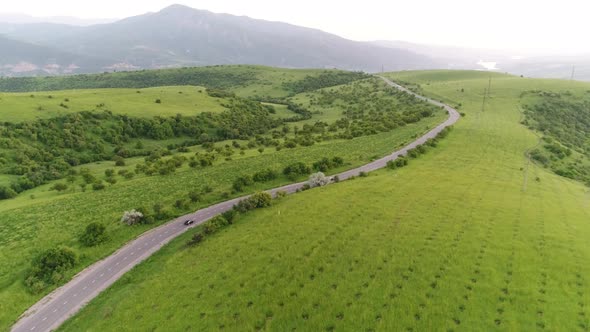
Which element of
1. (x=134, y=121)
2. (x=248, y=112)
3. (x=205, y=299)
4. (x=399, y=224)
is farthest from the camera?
(x=248, y=112)

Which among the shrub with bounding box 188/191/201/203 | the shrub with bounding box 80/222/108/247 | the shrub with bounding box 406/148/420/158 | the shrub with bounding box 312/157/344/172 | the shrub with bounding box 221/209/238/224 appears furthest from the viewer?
the shrub with bounding box 406/148/420/158

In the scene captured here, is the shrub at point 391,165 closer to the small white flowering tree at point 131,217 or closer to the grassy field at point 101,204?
the grassy field at point 101,204

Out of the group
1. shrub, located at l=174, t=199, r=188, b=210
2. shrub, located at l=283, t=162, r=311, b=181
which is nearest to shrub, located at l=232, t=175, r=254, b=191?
shrub, located at l=283, t=162, r=311, b=181

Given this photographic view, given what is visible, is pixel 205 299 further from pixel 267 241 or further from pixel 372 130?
pixel 372 130

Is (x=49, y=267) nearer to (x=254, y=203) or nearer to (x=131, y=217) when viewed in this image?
(x=131, y=217)

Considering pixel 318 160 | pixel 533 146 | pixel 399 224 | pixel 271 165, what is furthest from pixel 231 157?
pixel 533 146

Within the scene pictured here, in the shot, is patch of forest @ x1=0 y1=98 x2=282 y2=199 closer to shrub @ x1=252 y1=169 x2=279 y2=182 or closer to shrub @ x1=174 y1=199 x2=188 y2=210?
shrub @ x1=174 y1=199 x2=188 y2=210

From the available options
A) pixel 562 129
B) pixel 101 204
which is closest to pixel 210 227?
pixel 101 204
